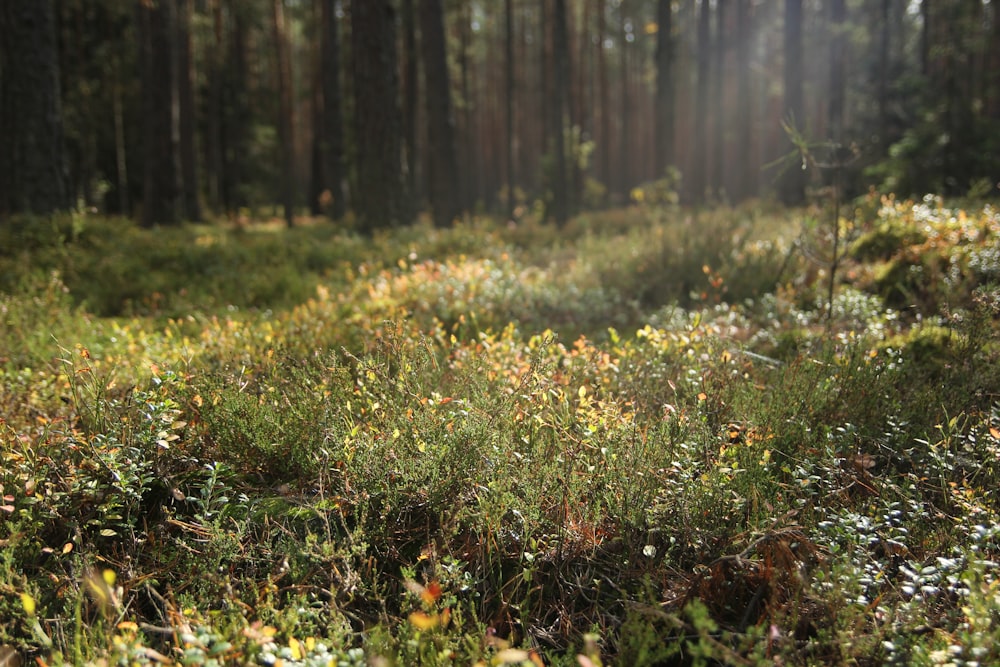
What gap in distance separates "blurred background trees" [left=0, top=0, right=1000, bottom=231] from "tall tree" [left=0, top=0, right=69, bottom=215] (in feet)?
0.08

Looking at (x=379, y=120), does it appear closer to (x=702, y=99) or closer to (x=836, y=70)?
(x=702, y=99)

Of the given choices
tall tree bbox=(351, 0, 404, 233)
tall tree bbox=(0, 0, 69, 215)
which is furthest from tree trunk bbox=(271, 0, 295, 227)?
tall tree bbox=(0, 0, 69, 215)

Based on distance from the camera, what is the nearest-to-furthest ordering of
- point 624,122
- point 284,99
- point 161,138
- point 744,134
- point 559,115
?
1. point 161,138
2. point 559,115
3. point 284,99
4. point 744,134
5. point 624,122

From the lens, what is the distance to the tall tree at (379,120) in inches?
436

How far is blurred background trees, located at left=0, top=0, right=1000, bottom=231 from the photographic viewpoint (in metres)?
11.3

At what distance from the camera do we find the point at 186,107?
1941cm

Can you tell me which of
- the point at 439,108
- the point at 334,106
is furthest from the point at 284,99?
the point at 439,108

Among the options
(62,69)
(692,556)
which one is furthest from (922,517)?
(62,69)

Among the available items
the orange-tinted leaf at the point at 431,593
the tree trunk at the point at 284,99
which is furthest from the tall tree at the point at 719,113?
the orange-tinted leaf at the point at 431,593

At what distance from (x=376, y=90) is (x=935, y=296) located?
351 inches

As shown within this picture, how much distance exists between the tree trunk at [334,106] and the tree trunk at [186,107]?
402 cm

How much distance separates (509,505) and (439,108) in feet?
44.6

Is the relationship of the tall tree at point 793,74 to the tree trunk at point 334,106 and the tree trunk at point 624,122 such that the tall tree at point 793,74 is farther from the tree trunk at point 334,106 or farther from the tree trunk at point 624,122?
the tree trunk at point 624,122

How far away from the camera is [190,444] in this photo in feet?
10.2
